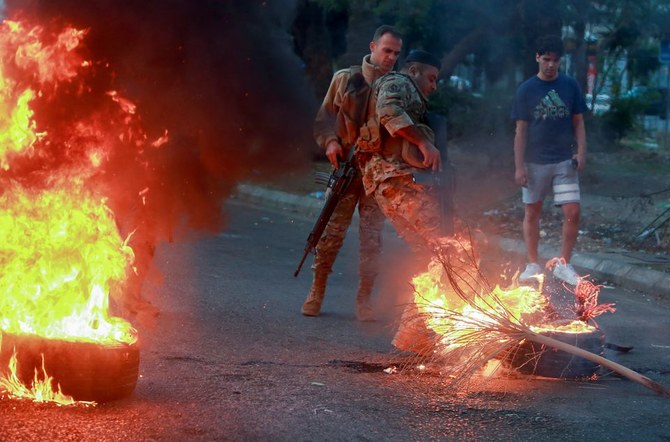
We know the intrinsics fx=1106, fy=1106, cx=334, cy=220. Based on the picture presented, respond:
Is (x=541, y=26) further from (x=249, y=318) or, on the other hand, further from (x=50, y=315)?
(x=50, y=315)

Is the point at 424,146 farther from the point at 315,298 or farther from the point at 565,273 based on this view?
the point at 565,273

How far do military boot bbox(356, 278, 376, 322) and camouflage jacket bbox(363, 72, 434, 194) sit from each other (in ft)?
3.40

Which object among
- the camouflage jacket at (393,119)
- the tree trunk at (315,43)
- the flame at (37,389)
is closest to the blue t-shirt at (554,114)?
the camouflage jacket at (393,119)

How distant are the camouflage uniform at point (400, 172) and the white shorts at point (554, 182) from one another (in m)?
2.66

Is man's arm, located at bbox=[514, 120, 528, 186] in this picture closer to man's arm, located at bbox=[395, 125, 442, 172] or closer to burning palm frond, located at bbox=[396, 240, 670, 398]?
burning palm frond, located at bbox=[396, 240, 670, 398]

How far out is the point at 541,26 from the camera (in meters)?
13.5

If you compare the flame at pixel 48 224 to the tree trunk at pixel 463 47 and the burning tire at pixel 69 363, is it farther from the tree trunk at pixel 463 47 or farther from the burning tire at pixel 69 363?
the tree trunk at pixel 463 47

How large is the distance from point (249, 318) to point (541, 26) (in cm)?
799

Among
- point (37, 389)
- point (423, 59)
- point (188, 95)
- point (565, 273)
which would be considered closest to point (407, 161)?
point (423, 59)

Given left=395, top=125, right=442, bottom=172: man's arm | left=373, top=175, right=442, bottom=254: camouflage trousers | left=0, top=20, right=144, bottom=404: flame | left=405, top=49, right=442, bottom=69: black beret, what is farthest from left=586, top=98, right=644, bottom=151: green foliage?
left=0, top=20, right=144, bottom=404: flame

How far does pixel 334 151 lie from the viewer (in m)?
6.41

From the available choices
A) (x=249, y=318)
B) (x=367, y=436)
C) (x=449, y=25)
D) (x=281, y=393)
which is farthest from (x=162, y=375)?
(x=449, y=25)

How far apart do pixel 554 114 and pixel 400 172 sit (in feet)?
9.45

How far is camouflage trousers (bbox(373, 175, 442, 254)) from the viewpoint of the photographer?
5.68 metres
